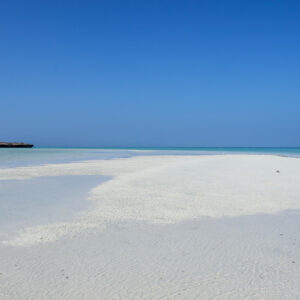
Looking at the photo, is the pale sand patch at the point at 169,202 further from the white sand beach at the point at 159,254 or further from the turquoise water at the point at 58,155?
the turquoise water at the point at 58,155

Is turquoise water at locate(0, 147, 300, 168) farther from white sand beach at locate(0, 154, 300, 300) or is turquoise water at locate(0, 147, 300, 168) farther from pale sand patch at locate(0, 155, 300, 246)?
white sand beach at locate(0, 154, 300, 300)

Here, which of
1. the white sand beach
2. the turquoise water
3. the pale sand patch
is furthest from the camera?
the turquoise water

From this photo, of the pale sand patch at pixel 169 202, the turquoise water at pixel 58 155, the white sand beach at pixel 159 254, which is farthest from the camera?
the turquoise water at pixel 58 155

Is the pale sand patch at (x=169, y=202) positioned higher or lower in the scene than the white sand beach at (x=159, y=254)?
higher

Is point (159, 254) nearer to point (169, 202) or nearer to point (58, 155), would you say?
point (169, 202)

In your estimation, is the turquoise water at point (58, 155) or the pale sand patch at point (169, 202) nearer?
the pale sand patch at point (169, 202)

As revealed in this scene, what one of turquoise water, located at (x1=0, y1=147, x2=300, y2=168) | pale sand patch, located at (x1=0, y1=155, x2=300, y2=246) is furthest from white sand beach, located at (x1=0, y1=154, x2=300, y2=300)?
turquoise water, located at (x1=0, y1=147, x2=300, y2=168)

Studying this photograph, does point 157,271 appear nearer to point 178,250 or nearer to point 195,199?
point 178,250

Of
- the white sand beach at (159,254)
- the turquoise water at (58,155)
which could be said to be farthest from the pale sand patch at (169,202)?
the turquoise water at (58,155)

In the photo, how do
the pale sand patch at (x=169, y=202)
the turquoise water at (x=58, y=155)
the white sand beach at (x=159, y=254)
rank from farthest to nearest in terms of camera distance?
1. the turquoise water at (x=58, y=155)
2. the pale sand patch at (x=169, y=202)
3. the white sand beach at (x=159, y=254)

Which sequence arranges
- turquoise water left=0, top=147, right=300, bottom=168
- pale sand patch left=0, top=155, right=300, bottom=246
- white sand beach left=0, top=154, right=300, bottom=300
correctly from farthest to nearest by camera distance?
turquoise water left=0, top=147, right=300, bottom=168
pale sand patch left=0, top=155, right=300, bottom=246
white sand beach left=0, top=154, right=300, bottom=300

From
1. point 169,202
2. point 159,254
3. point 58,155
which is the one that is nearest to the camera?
point 159,254

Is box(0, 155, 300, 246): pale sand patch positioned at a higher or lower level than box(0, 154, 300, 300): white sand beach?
higher

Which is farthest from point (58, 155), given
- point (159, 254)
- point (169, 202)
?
point (159, 254)
